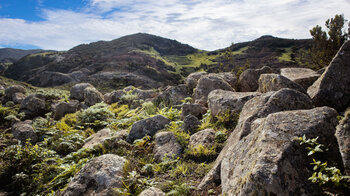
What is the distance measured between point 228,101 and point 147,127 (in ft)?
11.3

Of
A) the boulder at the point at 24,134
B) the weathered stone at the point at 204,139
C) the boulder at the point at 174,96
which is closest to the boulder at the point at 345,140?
the weathered stone at the point at 204,139

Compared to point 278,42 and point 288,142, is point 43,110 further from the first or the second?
point 278,42

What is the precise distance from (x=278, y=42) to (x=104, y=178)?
9704 cm

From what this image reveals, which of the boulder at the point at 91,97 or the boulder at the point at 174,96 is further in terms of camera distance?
the boulder at the point at 91,97

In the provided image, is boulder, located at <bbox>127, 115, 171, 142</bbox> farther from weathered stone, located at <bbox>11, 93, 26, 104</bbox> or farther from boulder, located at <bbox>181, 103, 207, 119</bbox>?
weathered stone, located at <bbox>11, 93, 26, 104</bbox>

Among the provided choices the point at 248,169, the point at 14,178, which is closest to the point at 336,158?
the point at 248,169

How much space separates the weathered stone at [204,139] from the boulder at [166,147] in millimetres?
480

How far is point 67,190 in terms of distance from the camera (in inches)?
179

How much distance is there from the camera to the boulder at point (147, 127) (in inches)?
296

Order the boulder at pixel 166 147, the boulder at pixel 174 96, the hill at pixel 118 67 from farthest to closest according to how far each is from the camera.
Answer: the hill at pixel 118 67, the boulder at pixel 174 96, the boulder at pixel 166 147

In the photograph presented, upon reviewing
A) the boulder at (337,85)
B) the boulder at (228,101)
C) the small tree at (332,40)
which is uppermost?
the small tree at (332,40)

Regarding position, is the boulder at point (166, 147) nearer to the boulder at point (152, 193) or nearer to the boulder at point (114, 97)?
the boulder at point (152, 193)

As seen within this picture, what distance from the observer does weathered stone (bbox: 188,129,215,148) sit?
566cm

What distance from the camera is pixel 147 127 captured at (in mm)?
7734
